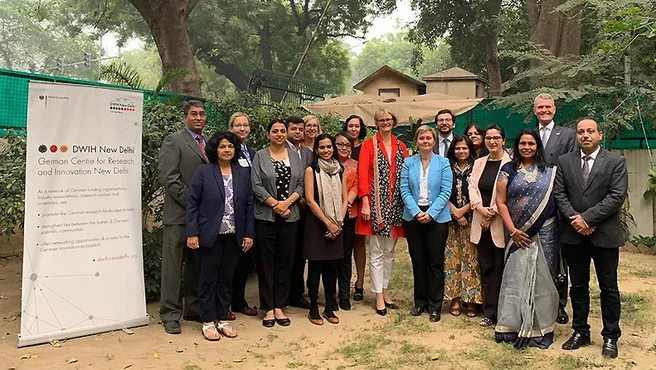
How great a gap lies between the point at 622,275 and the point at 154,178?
5.60 m

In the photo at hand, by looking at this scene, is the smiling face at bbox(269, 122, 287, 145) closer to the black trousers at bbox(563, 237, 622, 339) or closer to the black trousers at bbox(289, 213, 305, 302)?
the black trousers at bbox(289, 213, 305, 302)

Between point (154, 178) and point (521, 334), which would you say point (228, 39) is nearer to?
point (154, 178)

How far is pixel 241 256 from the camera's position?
4926 mm

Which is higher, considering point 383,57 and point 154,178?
point 383,57

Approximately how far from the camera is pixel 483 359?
3.92 meters

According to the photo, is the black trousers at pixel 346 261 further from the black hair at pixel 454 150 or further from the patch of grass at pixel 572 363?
the patch of grass at pixel 572 363

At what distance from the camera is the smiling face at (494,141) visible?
14.8 feet

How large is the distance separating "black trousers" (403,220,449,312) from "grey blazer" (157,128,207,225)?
1910 mm

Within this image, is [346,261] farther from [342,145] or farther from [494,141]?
[494,141]

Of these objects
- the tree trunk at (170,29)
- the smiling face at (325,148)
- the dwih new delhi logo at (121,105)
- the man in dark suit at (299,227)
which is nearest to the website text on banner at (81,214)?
the dwih new delhi logo at (121,105)

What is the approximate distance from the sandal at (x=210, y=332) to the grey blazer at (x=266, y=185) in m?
0.94

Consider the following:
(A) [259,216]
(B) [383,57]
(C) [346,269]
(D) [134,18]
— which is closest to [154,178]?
(A) [259,216]

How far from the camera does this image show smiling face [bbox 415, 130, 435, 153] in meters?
4.79

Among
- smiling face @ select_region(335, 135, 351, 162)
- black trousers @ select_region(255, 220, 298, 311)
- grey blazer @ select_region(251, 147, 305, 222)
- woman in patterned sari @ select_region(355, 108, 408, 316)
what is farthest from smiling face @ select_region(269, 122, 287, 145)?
woman in patterned sari @ select_region(355, 108, 408, 316)
